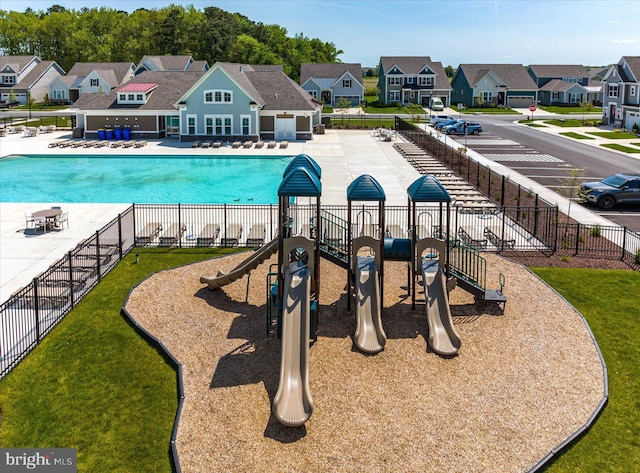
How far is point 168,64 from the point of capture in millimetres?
90438

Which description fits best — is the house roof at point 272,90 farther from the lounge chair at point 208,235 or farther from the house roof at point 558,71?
the house roof at point 558,71

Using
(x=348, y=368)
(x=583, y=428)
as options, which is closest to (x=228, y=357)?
(x=348, y=368)

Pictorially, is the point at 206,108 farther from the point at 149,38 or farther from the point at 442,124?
the point at 149,38

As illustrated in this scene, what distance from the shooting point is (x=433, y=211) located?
29.8 metres

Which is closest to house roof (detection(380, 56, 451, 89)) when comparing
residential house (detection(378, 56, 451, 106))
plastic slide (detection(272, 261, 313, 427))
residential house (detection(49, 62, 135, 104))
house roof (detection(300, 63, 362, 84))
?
residential house (detection(378, 56, 451, 106))

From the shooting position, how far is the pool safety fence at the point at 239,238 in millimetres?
17127

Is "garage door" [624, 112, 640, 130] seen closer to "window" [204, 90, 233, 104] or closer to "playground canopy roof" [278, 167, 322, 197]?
"window" [204, 90, 233, 104]

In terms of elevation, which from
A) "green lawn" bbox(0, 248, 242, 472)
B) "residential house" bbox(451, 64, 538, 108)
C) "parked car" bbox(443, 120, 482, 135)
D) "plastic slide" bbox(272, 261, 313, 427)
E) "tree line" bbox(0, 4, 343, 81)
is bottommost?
"green lawn" bbox(0, 248, 242, 472)

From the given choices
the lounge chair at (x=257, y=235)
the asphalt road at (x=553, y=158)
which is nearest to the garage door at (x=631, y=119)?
the asphalt road at (x=553, y=158)

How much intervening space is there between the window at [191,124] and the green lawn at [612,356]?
128 feet

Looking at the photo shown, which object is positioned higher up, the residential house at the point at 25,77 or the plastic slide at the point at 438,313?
the residential house at the point at 25,77

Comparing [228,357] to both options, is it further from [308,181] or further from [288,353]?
[308,181]

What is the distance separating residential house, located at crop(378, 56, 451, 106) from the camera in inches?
3760

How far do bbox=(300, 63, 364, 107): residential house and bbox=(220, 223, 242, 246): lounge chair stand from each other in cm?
7301
